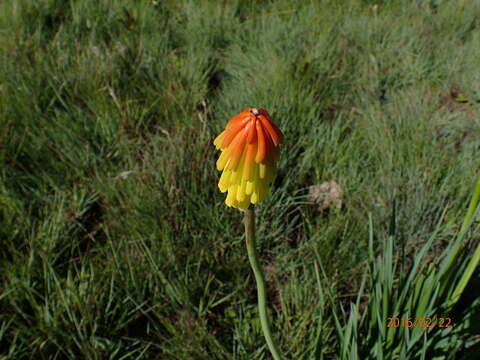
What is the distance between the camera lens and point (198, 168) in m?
1.63

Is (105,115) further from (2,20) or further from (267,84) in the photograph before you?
(2,20)

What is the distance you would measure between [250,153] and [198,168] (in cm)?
100

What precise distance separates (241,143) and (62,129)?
154cm

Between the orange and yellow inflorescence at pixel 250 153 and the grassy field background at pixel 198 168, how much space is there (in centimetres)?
45

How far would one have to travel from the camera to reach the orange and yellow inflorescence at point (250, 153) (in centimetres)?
64

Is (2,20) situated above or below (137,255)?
above

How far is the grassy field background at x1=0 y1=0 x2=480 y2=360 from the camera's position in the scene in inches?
48.8

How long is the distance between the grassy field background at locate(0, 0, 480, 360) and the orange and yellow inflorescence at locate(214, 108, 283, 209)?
1.47 ft

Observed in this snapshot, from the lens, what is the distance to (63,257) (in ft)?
4.78

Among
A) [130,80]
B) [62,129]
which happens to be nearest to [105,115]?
[62,129]

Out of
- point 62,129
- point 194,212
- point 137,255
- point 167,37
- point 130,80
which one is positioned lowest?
point 137,255
